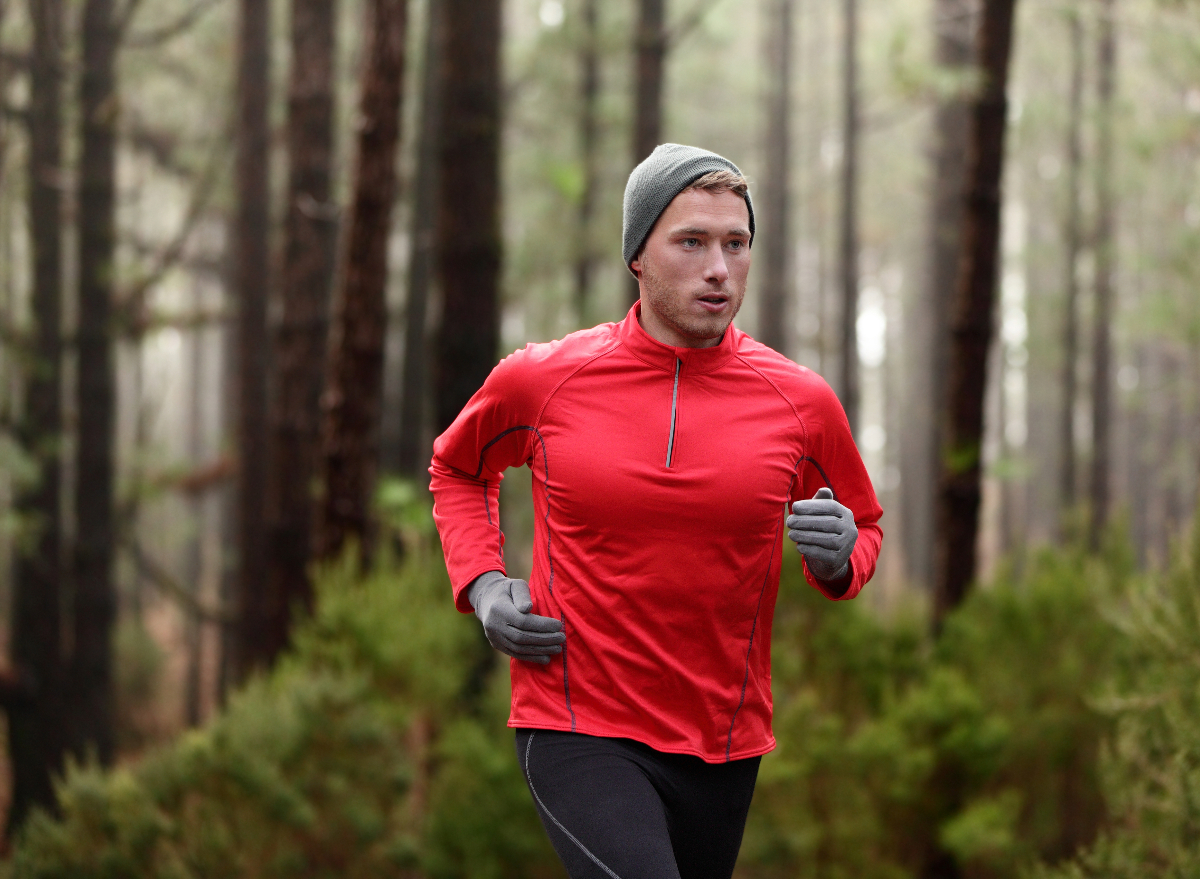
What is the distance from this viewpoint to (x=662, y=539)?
2.84 m

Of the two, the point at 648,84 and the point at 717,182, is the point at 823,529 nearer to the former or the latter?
the point at 717,182

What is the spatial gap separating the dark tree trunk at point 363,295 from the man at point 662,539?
5.14 metres

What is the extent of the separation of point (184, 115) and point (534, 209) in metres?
5.97

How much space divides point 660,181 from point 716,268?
27cm

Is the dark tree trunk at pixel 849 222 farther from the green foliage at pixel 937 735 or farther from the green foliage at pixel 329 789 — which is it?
the green foliage at pixel 329 789

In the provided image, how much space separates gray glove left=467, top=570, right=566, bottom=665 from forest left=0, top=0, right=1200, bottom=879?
8.39ft

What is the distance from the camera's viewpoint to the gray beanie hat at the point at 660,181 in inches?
114

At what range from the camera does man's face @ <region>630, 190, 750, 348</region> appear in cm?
285

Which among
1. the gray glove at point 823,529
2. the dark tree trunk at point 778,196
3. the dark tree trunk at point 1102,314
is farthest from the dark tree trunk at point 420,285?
the dark tree trunk at point 1102,314

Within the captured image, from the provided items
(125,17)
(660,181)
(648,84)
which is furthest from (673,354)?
(125,17)

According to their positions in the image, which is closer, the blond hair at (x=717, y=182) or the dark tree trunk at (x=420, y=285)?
the blond hair at (x=717, y=182)

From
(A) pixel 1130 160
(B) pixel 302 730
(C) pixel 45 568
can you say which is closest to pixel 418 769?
(B) pixel 302 730

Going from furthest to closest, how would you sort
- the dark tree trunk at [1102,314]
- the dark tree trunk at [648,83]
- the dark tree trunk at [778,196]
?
the dark tree trunk at [1102,314]
the dark tree trunk at [778,196]
the dark tree trunk at [648,83]

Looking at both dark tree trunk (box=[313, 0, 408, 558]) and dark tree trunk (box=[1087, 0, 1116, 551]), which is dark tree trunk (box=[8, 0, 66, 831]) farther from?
dark tree trunk (box=[1087, 0, 1116, 551])
